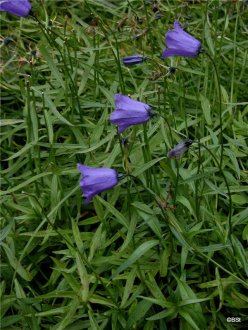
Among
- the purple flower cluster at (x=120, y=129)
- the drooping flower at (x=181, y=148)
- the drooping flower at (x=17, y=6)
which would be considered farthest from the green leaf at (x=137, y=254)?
the drooping flower at (x=17, y=6)

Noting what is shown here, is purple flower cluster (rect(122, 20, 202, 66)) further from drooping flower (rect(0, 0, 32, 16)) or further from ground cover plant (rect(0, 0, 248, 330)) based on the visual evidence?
drooping flower (rect(0, 0, 32, 16))

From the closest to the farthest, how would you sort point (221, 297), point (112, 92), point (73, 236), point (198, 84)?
1. point (221, 297)
2. point (73, 236)
3. point (112, 92)
4. point (198, 84)

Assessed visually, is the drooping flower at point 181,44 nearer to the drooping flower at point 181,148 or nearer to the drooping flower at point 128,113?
the drooping flower at point 128,113

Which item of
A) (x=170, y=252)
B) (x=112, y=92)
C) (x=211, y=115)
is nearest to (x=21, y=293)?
(x=170, y=252)

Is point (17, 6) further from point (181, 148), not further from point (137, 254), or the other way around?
point (137, 254)

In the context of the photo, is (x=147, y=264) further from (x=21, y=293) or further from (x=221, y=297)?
(x=21, y=293)

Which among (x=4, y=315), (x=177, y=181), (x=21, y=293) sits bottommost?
(x=4, y=315)

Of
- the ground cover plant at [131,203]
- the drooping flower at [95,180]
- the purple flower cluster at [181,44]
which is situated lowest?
the ground cover plant at [131,203]
